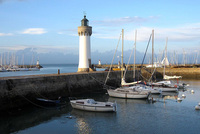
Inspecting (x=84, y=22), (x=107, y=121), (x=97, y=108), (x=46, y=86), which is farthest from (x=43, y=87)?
(x=84, y=22)

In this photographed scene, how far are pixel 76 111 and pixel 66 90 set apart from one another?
8186 mm

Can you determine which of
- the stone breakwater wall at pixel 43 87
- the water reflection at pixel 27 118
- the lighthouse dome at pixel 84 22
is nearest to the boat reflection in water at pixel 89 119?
the water reflection at pixel 27 118

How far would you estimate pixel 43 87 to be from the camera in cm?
2416

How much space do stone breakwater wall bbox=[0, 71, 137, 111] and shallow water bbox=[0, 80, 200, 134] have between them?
1609 millimetres

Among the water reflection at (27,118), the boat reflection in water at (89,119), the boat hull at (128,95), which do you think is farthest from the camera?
the boat hull at (128,95)

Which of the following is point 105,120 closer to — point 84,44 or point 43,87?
point 43,87

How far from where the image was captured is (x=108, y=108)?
19.2 meters

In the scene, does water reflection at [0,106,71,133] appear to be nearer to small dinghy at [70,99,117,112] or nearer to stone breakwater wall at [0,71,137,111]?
small dinghy at [70,99,117,112]

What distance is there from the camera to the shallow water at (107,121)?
15.0m

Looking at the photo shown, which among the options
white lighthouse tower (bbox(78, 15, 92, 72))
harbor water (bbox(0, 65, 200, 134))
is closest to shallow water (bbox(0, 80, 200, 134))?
harbor water (bbox(0, 65, 200, 134))

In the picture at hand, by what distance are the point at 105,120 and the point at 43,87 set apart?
1002 centimetres

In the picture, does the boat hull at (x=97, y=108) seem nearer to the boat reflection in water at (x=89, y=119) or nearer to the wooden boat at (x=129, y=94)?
the boat reflection in water at (x=89, y=119)

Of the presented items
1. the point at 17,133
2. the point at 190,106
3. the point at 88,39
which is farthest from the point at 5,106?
the point at 88,39

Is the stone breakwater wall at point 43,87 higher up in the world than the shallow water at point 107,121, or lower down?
higher up
